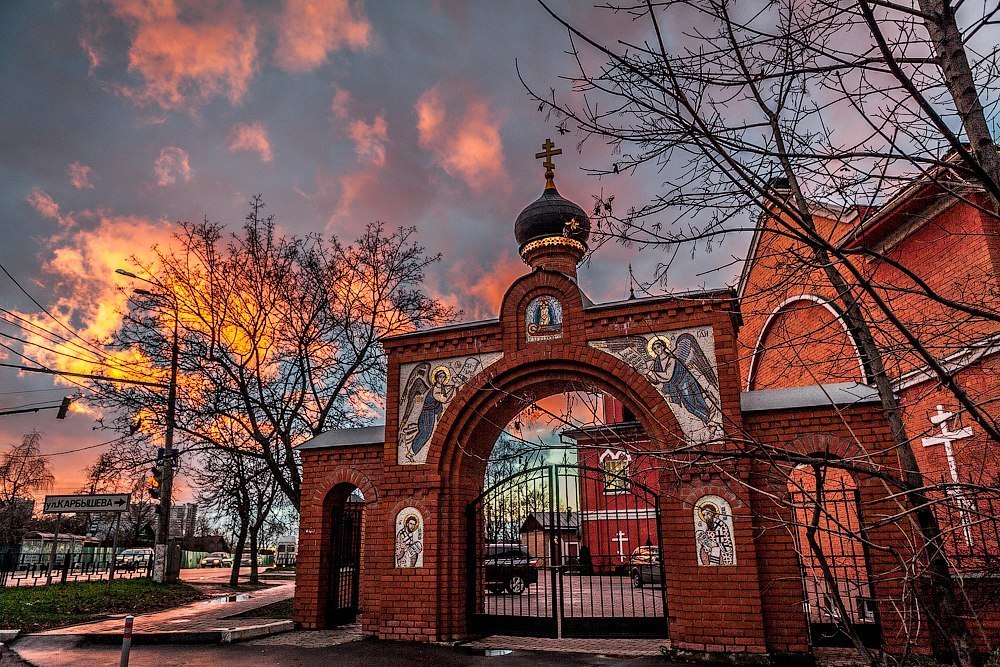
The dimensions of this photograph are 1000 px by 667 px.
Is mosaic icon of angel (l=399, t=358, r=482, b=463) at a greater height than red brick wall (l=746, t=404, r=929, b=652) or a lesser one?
greater

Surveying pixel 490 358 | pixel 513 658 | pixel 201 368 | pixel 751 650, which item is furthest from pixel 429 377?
pixel 201 368

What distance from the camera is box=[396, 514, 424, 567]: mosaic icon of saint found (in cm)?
998

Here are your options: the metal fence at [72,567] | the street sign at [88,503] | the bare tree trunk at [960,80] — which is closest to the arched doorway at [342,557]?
the street sign at [88,503]

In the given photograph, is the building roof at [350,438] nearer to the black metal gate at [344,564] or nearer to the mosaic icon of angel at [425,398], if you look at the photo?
the mosaic icon of angel at [425,398]

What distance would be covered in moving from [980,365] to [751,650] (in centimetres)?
519

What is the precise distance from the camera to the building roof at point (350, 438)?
1114cm

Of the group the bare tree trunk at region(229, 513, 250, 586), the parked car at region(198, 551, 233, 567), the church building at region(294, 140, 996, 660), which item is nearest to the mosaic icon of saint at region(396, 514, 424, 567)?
the church building at region(294, 140, 996, 660)

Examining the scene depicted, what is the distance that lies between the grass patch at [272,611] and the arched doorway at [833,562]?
9764 millimetres

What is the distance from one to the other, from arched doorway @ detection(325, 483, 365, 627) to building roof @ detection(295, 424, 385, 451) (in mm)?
755

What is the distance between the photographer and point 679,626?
8531 mm

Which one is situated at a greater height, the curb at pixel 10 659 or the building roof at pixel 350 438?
the building roof at pixel 350 438

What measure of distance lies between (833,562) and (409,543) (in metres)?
6.43

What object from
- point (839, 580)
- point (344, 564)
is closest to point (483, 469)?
point (344, 564)

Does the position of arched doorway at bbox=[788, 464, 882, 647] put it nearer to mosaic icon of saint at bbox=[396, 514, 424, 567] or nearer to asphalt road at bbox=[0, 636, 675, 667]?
asphalt road at bbox=[0, 636, 675, 667]
